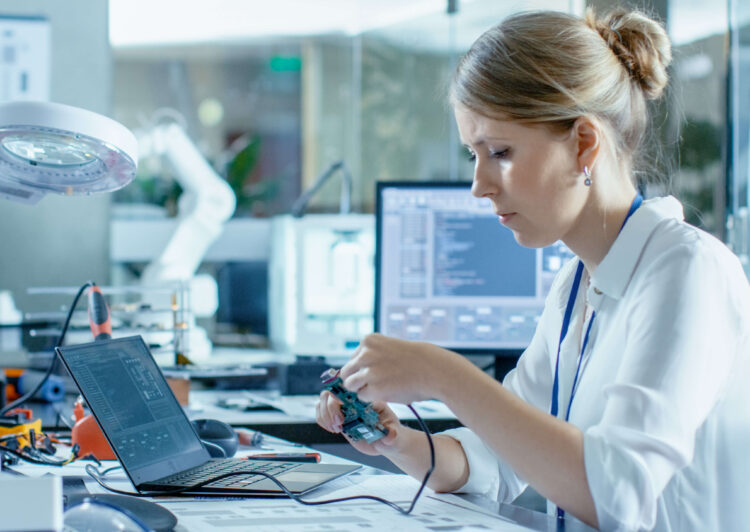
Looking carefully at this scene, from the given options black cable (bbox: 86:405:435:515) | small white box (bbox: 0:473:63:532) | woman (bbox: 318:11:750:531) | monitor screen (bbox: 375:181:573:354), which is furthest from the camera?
monitor screen (bbox: 375:181:573:354)

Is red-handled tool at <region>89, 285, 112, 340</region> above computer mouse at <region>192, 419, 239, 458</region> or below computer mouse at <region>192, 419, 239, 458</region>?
above

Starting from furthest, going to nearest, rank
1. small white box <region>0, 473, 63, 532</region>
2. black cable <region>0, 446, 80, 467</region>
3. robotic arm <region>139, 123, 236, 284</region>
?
robotic arm <region>139, 123, 236, 284</region>, black cable <region>0, 446, 80, 467</region>, small white box <region>0, 473, 63, 532</region>

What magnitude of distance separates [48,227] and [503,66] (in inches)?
72.1

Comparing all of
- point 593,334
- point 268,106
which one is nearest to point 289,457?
point 593,334

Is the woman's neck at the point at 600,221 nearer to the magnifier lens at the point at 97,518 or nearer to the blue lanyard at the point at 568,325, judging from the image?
the blue lanyard at the point at 568,325

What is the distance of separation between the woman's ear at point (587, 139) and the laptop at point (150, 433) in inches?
19.7

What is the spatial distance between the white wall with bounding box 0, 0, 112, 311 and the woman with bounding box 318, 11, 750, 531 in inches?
65.2

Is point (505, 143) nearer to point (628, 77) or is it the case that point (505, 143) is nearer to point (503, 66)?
point (503, 66)

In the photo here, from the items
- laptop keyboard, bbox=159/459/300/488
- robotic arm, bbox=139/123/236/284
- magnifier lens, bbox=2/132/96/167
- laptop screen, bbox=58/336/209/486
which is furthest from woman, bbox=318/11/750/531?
robotic arm, bbox=139/123/236/284

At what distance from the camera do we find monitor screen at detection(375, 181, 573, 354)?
1813mm

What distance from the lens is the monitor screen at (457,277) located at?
5.95 ft

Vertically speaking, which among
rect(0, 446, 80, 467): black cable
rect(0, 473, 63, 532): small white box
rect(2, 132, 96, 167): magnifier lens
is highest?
rect(2, 132, 96, 167): magnifier lens

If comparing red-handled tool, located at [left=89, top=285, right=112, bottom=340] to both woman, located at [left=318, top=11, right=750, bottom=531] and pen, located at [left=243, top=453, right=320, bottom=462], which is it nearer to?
pen, located at [left=243, top=453, right=320, bottom=462]

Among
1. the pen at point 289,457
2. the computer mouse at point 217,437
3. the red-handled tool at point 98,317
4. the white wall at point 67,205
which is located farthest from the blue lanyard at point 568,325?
the white wall at point 67,205
